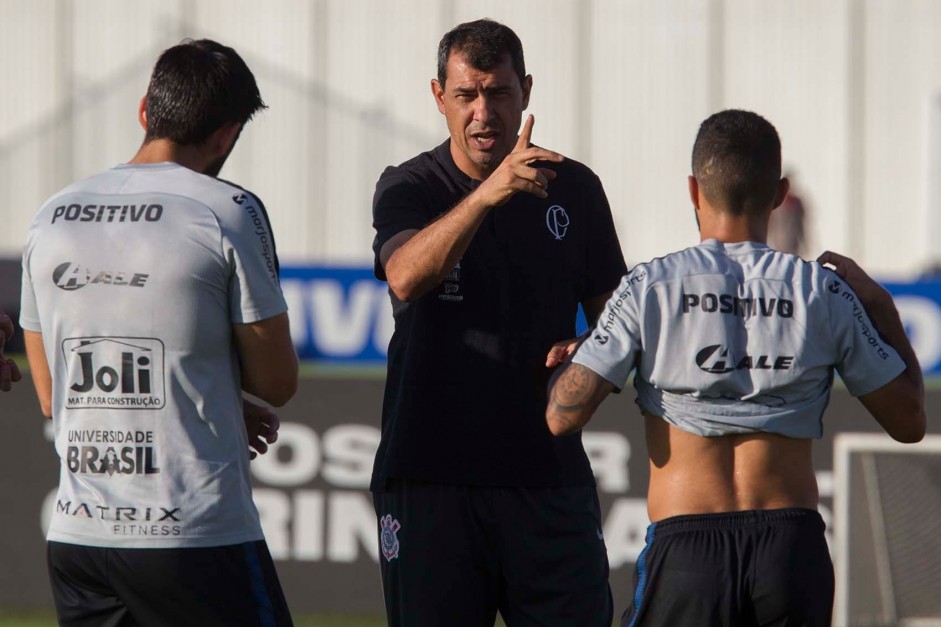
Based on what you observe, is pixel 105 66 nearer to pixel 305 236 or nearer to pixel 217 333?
pixel 305 236

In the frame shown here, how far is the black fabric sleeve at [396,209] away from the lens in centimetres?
409

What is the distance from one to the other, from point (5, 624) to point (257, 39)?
1490 centimetres

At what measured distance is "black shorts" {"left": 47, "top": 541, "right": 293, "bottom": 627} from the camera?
3.42m

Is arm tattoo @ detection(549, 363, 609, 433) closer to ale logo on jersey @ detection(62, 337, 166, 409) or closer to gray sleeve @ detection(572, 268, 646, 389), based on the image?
gray sleeve @ detection(572, 268, 646, 389)

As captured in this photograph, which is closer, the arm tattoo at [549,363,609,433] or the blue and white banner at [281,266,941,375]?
the arm tattoo at [549,363,609,433]

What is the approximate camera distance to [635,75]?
67.3 feet

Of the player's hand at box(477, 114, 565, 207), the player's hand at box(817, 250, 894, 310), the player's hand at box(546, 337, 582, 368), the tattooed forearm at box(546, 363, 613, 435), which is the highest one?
the player's hand at box(477, 114, 565, 207)

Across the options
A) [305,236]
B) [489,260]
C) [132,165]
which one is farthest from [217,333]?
[305,236]

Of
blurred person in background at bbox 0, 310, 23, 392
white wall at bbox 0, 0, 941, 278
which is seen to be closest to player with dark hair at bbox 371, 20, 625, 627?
blurred person in background at bbox 0, 310, 23, 392

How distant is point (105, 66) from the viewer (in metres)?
20.7

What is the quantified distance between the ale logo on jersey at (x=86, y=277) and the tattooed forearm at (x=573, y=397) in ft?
3.64

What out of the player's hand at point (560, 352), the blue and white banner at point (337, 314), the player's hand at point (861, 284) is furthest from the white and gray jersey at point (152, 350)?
the blue and white banner at point (337, 314)

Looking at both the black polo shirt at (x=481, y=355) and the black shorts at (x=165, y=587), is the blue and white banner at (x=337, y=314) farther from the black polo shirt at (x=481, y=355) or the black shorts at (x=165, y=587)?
the black shorts at (x=165, y=587)

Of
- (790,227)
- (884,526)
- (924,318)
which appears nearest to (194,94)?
(884,526)
